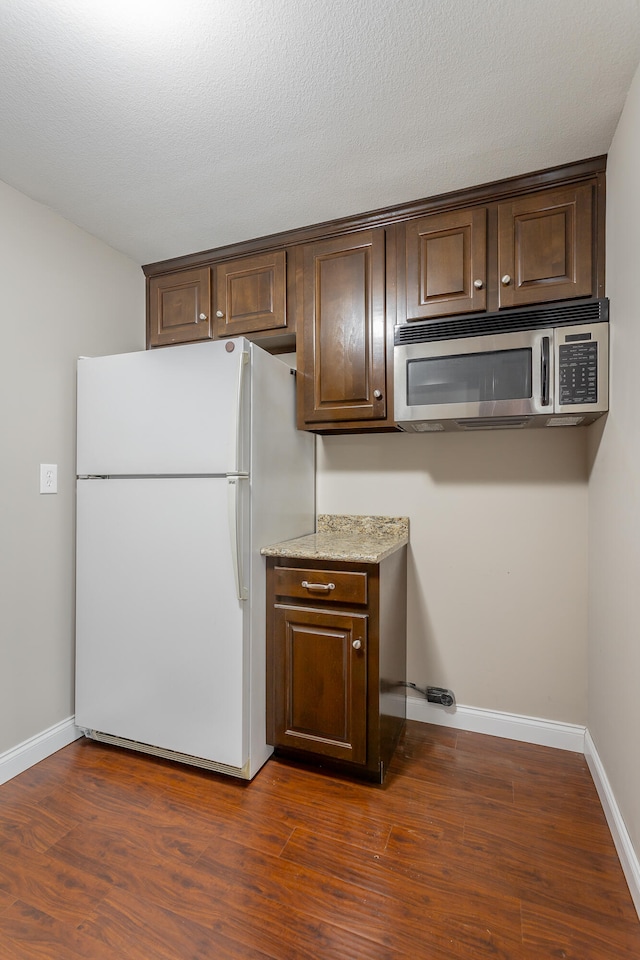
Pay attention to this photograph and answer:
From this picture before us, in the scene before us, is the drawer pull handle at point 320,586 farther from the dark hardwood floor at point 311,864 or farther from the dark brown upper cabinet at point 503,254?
the dark brown upper cabinet at point 503,254

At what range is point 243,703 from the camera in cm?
185

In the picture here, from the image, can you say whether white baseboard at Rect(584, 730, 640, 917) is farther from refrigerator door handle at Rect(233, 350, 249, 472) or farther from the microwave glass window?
refrigerator door handle at Rect(233, 350, 249, 472)

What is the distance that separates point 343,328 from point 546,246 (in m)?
0.87

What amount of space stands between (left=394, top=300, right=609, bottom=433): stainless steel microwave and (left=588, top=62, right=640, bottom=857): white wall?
0.08 metres

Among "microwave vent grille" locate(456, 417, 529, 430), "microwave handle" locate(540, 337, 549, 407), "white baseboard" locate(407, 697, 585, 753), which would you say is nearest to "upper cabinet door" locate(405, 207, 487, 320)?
"microwave handle" locate(540, 337, 549, 407)

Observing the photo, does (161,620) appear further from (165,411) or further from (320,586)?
(165,411)

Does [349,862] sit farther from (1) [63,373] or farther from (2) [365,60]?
(2) [365,60]

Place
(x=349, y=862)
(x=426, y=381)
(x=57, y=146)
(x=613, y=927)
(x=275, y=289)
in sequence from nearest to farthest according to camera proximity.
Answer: (x=613, y=927)
(x=349, y=862)
(x=57, y=146)
(x=426, y=381)
(x=275, y=289)

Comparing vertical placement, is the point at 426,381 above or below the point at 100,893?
above

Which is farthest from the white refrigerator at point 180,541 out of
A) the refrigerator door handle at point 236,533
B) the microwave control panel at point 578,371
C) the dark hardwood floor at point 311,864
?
the microwave control panel at point 578,371

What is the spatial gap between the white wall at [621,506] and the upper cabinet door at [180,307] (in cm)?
181

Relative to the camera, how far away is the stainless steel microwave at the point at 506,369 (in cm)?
174

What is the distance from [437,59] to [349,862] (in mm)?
2435

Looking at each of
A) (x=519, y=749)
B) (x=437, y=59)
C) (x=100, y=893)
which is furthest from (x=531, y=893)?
(x=437, y=59)
